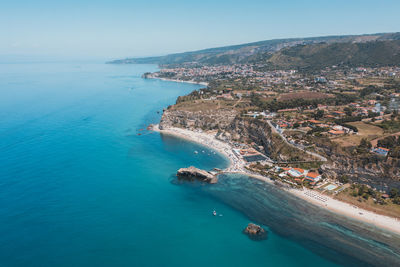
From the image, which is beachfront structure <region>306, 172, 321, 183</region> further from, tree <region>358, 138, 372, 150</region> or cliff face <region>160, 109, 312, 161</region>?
tree <region>358, 138, 372, 150</region>

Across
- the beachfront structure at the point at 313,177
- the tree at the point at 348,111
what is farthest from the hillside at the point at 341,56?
the beachfront structure at the point at 313,177

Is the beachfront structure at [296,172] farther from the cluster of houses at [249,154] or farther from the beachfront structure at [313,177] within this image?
the cluster of houses at [249,154]

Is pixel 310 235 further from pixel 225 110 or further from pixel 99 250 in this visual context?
pixel 225 110

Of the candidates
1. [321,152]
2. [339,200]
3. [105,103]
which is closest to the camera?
[339,200]

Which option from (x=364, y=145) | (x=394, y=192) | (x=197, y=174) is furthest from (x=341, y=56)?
(x=197, y=174)

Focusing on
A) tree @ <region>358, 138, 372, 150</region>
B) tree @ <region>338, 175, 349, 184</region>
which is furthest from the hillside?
tree @ <region>338, 175, 349, 184</region>

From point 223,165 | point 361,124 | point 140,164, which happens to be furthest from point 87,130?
point 361,124
